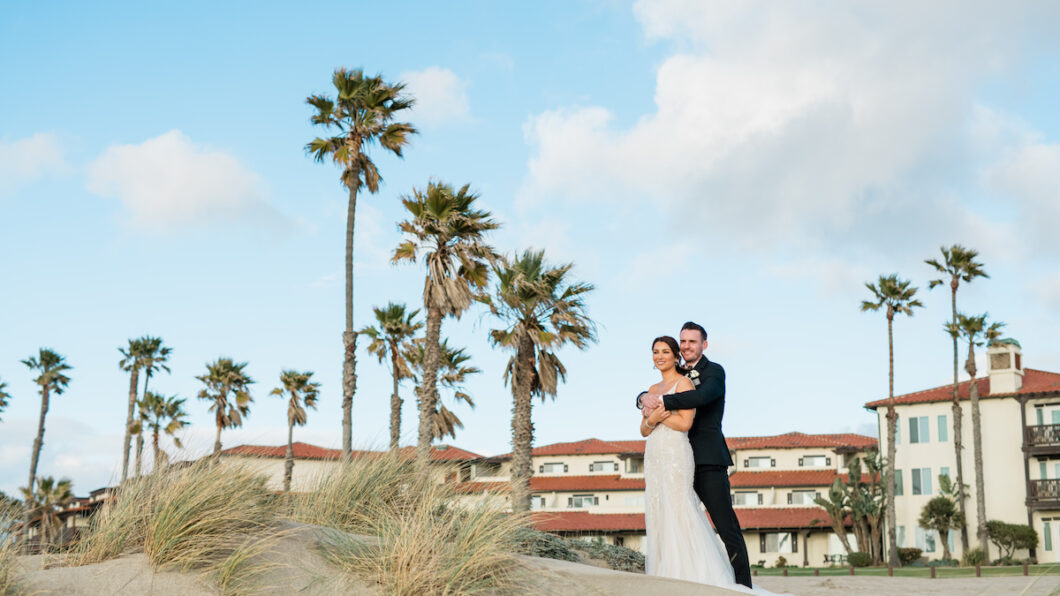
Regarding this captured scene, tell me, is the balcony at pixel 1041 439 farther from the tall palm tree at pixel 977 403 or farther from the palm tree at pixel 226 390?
the palm tree at pixel 226 390

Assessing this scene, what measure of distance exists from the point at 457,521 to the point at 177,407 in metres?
53.8

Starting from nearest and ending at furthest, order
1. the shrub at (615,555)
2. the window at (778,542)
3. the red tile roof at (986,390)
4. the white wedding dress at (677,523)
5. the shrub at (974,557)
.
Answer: the white wedding dress at (677,523)
the shrub at (615,555)
the shrub at (974,557)
the red tile roof at (986,390)
the window at (778,542)

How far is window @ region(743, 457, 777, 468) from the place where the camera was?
62688 mm

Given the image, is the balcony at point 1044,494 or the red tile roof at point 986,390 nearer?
the balcony at point 1044,494

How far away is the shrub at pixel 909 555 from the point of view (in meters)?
50.4

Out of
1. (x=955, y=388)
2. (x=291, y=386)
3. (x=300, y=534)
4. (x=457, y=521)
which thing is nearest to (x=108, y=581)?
(x=300, y=534)

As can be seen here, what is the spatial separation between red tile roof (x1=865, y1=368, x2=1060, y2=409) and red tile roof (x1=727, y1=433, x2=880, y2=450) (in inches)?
196

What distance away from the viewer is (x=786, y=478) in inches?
2370

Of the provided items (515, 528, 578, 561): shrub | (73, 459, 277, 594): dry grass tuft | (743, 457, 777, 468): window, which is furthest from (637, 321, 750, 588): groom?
(743, 457, 777, 468): window

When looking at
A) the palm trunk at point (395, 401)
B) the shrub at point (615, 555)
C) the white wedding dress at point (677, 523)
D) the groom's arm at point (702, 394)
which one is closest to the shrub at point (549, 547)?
the shrub at point (615, 555)

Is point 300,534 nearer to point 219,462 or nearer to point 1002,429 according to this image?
point 219,462

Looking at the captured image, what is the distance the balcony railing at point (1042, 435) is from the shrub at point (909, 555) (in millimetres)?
7950

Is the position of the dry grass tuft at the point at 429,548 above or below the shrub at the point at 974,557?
above

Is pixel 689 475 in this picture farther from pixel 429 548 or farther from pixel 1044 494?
pixel 1044 494
